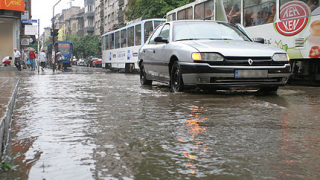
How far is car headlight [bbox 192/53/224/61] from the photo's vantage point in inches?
318

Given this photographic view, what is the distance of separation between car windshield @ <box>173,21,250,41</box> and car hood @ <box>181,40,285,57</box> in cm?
60

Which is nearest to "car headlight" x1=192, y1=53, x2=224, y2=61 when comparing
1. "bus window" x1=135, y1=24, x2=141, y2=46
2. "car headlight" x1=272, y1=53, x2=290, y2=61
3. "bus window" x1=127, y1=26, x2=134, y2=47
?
"car headlight" x1=272, y1=53, x2=290, y2=61

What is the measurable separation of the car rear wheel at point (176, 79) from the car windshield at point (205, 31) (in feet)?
2.22

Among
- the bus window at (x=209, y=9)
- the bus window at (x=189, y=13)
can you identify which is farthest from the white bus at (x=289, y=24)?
the bus window at (x=189, y=13)

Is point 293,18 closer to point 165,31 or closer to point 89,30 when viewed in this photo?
point 165,31

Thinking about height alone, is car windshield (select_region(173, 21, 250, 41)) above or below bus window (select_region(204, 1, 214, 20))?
below

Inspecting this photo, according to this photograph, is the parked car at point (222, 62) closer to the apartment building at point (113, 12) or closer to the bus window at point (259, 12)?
the bus window at point (259, 12)

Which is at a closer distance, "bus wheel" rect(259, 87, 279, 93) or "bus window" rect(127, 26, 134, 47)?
"bus wheel" rect(259, 87, 279, 93)

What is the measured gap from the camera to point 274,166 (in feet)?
9.99

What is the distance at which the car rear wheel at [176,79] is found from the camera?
8883 mm

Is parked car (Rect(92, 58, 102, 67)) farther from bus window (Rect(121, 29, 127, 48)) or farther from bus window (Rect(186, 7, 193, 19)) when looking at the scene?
bus window (Rect(186, 7, 193, 19))

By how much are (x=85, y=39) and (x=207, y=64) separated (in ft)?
275

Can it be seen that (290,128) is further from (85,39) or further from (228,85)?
(85,39)

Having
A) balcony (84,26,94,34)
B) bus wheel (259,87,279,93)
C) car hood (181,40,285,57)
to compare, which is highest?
balcony (84,26,94,34)
